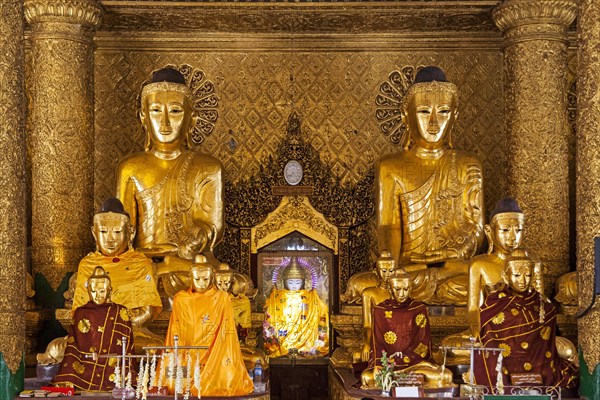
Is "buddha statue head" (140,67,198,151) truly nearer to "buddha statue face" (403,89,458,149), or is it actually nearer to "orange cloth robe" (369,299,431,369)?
"buddha statue face" (403,89,458,149)

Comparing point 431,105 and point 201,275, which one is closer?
point 201,275

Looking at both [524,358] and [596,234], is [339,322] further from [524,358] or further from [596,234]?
[596,234]

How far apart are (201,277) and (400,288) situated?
1.42 metres

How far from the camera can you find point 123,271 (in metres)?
Answer: 9.00

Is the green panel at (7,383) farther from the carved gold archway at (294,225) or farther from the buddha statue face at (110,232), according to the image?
the carved gold archway at (294,225)

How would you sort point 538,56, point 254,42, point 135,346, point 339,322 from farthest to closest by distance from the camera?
point 254,42 → point 538,56 → point 339,322 → point 135,346

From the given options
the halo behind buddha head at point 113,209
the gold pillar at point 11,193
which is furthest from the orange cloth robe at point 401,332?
the gold pillar at point 11,193

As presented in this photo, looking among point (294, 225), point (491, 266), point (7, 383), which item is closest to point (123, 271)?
point (7, 383)

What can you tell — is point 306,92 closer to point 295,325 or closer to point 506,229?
point 295,325

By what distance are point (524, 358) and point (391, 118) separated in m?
3.91

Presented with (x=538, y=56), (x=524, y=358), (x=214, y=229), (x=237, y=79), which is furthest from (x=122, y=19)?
(x=524, y=358)

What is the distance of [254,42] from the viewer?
36.7ft

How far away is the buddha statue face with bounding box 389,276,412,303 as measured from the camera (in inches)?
328

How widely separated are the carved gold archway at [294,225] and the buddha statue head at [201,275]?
9.37 ft
